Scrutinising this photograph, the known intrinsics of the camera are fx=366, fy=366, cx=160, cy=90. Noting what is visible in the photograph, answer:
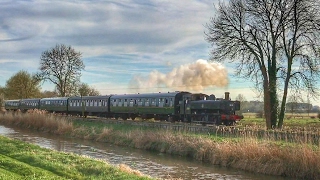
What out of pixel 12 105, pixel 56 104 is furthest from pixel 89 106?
pixel 12 105

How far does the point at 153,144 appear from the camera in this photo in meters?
22.6

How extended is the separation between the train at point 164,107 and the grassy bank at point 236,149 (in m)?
5.50

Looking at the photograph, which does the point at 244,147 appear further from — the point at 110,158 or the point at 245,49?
the point at 245,49

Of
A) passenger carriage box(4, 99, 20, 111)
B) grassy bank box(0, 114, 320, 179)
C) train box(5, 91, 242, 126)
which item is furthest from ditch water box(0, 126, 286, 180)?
passenger carriage box(4, 99, 20, 111)

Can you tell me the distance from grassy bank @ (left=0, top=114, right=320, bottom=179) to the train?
550 centimetres

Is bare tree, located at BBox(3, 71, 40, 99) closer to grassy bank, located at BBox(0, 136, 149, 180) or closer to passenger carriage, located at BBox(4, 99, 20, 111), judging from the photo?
passenger carriage, located at BBox(4, 99, 20, 111)

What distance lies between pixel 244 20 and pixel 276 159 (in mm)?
14807

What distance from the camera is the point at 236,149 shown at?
16.9 meters

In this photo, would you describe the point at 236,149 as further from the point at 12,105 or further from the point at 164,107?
the point at 12,105

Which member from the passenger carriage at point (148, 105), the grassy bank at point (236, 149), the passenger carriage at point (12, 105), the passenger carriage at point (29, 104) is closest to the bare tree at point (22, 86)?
the passenger carriage at point (12, 105)

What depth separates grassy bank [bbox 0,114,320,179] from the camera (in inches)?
568

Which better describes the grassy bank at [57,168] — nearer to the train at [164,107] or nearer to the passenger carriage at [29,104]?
the train at [164,107]

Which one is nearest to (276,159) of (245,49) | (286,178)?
(286,178)

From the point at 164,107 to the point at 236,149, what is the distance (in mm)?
16408
